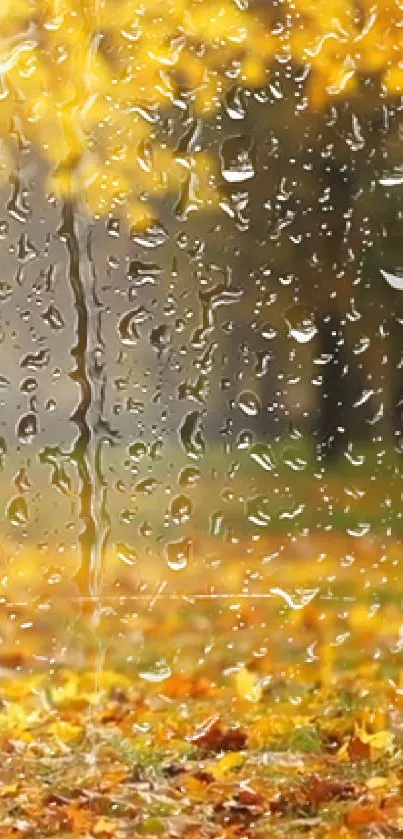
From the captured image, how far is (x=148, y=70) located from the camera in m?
1.76

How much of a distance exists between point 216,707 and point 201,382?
0.58 meters

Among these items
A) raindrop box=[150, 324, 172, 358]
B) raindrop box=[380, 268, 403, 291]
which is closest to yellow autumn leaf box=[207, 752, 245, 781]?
raindrop box=[150, 324, 172, 358]

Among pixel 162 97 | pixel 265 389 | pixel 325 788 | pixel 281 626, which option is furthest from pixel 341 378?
pixel 325 788

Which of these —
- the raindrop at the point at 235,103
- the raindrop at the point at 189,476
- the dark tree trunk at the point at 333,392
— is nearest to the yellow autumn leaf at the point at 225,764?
the raindrop at the point at 189,476

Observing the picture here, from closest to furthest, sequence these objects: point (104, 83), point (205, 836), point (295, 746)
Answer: point (205, 836)
point (295, 746)
point (104, 83)

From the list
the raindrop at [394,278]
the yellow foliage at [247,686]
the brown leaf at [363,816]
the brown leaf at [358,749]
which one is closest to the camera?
the brown leaf at [363,816]

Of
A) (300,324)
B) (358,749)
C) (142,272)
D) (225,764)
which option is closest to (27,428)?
(142,272)

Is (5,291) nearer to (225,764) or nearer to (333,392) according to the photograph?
(333,392)

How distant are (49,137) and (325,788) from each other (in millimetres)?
1185

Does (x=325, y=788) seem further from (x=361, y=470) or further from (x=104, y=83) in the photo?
(x=104, y=83)

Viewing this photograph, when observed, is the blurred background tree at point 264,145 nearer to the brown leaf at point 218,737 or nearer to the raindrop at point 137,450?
the raindrop at point 137,450

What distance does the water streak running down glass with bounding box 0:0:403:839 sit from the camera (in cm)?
170

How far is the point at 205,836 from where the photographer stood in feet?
4.66

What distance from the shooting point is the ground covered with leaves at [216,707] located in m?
1.47
